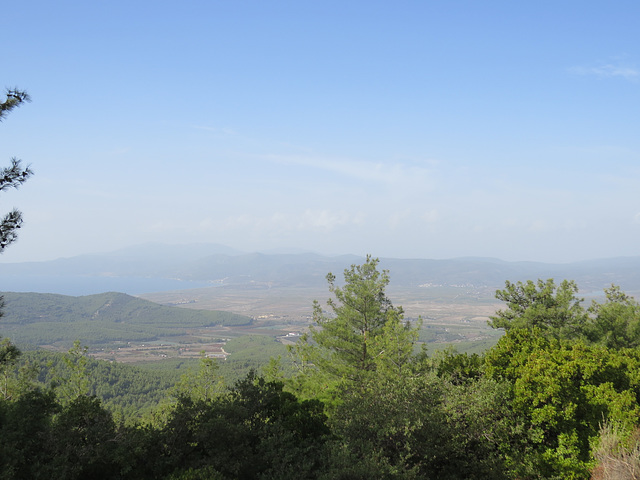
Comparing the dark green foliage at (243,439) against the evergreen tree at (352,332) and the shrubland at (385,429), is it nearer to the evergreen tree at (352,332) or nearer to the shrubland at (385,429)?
the shrubland at (385,429)

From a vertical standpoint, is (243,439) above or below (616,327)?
below

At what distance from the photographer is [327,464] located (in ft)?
31.0

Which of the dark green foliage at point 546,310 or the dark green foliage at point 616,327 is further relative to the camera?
the dark green foliage at point 546,310

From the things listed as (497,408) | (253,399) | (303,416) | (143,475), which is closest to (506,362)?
(497,408)

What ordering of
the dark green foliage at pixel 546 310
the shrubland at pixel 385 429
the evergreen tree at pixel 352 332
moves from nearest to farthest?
the shrubland at pixel 385 429, the evergreen tree at pixel 352 332, the dark green foliage at pixel 546 310

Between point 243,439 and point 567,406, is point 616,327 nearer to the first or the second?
point 567,406

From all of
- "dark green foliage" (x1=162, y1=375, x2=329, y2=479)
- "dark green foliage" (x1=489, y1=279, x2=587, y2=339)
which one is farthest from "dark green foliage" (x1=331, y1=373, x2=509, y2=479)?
"dark green foliage" (x1=489, y1=279, x2=587, y2=339)

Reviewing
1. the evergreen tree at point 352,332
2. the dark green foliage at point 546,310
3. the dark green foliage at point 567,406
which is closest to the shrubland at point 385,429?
the dark green foliage at point 567,406

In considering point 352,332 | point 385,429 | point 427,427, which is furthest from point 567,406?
point 352,332

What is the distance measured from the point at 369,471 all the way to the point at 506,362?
27.8ft

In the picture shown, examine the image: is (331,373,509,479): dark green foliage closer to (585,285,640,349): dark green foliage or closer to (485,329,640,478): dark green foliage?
(485,329,640,478): dark green foliage

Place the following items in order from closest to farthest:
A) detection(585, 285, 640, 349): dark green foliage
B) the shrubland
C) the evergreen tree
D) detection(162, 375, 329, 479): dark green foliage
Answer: the shrubland
detection(162, 375, 329, 479): dark green foliage
the evergreen tree
detection(585, 285, 640, 349): dark green foliage

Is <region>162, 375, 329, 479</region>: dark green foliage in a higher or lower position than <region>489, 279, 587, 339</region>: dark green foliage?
lower

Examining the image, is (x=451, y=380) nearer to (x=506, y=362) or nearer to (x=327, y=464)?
(x=506, y=362)
